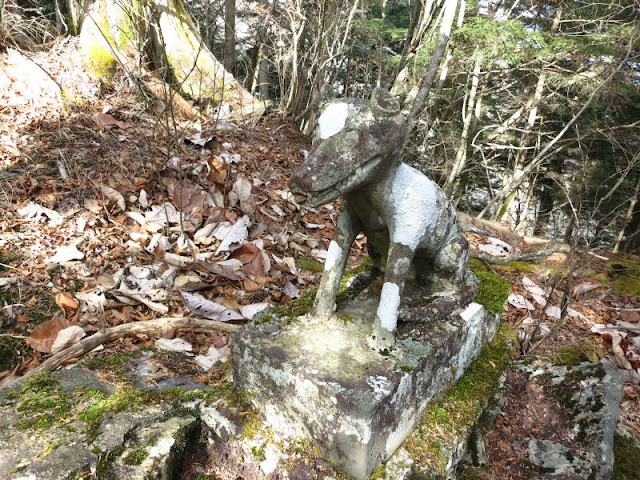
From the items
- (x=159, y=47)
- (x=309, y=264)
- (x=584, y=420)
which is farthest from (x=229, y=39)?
(x=584, y=420)

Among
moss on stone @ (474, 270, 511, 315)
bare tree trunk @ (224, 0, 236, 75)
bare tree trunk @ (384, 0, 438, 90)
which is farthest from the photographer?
bare tree trunk @ (224, 0, 236, 75)

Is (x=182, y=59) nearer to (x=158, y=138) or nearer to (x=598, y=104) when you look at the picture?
(x=158, y=138)

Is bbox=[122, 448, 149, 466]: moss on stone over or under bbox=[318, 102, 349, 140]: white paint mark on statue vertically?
under

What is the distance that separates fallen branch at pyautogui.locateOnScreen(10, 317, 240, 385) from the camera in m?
2.03

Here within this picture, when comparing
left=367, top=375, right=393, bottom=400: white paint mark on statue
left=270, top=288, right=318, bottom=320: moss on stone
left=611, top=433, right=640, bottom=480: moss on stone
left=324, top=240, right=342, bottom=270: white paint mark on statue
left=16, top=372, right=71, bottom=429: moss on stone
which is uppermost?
left=324, top=240, right=342, bottom=270: white paint mark on statue

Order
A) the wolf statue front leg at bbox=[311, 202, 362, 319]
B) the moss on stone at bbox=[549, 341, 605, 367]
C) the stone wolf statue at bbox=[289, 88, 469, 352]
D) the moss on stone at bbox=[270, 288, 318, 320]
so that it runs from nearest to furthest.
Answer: the stone wolf statue at bbox=[289, 88, 469, 352] → the wolf statue front leg at bbox=[311, 202, 362, 319] → the moss on stone at bbox=[270, 288, 318, 320] → the moss on stone at bbox=[549, 341, 605, 367]

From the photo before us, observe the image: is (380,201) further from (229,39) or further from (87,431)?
(229,39)

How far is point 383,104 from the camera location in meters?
1.44

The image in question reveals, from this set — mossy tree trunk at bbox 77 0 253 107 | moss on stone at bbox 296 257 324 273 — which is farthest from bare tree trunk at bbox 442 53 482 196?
moss on stone at bbox 296 257 324 273

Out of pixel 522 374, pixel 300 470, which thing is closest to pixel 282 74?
pixel 522 374

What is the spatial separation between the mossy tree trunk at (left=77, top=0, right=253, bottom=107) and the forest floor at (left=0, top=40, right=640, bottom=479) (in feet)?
0.90

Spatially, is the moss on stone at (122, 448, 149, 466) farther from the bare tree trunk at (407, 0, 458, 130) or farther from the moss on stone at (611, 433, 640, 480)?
the bare tree trunk at (407, 0, 458, 130)

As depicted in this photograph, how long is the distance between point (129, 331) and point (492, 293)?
6.86 feet

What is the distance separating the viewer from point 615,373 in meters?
2.25
